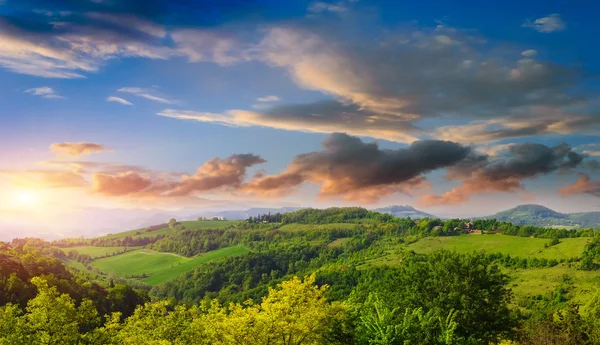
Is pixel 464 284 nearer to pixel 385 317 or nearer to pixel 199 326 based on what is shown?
pixel 385 317

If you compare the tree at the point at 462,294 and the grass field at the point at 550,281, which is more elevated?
the tree at the point at 462,294

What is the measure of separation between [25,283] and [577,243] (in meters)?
223

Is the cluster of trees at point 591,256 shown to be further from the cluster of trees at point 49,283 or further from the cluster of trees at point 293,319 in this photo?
the cluster of trees at point 49,283

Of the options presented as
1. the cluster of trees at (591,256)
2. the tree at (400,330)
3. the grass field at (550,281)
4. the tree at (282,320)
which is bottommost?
the grass field at (550,281)

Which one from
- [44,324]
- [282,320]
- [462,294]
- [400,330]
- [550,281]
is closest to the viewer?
[44,324]

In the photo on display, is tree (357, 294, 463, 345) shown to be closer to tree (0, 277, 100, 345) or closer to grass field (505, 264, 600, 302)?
→ tree (0, 277, 100, 345)

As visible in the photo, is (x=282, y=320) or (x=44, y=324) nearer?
(x=44, y=324)

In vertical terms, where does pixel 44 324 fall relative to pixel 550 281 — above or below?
above

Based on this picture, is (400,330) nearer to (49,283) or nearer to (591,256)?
(49,283)

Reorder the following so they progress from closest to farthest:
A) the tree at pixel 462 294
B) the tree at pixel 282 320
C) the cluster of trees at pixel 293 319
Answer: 1. the tree at pixel 282 320
2. the cluster of trees at pixel 293 319
3. the tree at pixel 462 294

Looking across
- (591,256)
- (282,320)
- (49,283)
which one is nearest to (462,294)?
(282,320)

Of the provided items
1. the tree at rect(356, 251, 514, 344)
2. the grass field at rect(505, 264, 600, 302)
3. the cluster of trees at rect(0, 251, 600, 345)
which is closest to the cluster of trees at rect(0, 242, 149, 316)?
the cluster of trees at rect(0, 251, 600, 345)

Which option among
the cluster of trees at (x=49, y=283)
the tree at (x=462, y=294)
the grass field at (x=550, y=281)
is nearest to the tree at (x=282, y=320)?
the tree at (x=462, y=294)

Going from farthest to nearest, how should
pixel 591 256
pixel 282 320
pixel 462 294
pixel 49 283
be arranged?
1. pixel 591 256
2. pixel 49 283
3. pixel 462 294
4. pixel 282 320
